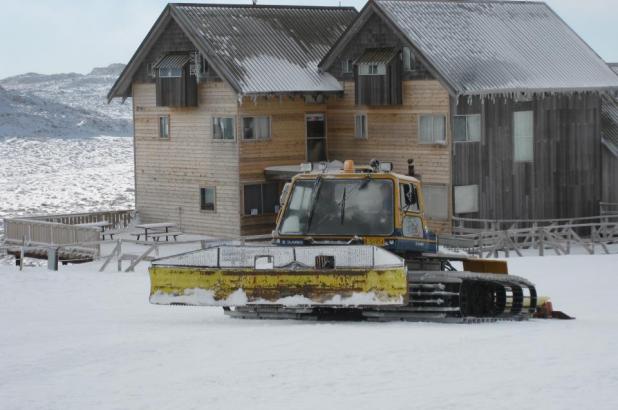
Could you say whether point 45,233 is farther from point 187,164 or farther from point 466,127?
point 466,127

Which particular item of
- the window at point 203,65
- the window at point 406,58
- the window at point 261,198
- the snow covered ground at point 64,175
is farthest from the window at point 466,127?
the snow covered ground at point 64,175

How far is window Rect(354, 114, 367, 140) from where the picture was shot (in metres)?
48.0

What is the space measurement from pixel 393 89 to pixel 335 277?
88.0 ft

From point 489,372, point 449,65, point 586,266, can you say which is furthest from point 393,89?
point 489,372

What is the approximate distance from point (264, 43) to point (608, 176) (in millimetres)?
13210

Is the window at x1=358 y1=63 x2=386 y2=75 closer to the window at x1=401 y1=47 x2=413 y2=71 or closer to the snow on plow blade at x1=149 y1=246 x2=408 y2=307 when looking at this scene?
the window at x1=401 y1=47 x2=413 y2=71

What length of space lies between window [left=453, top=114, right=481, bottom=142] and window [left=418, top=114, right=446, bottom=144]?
16.6 inches

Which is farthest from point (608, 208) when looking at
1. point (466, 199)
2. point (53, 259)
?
point (53, 259)

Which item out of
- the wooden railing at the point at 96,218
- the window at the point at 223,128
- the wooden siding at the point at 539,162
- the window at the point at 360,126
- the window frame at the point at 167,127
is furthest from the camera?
the window frame at the point at 167,127

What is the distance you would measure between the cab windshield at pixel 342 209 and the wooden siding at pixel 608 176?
29.5 meters

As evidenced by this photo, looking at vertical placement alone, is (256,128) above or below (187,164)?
above

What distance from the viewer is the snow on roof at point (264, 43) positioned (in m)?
46.8

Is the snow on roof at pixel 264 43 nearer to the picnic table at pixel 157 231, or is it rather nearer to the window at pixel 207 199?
the window at pixel 207 199

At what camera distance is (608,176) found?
164ft
